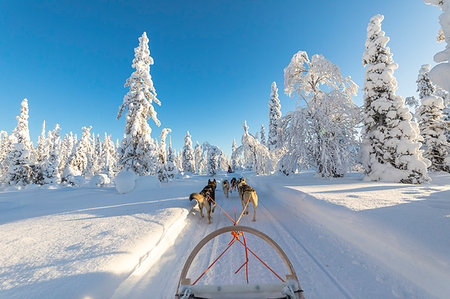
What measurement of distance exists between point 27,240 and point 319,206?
6.91m

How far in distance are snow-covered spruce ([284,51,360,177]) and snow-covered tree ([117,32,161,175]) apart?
1278 centimetres

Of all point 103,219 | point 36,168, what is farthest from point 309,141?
point 36,168

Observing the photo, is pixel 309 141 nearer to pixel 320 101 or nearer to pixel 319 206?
pixel 320 101

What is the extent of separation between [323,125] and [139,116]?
1581 cm

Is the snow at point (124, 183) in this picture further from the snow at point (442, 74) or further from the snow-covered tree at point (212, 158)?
the snow-covered tree at point (212, 158)

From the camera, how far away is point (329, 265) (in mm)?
2814

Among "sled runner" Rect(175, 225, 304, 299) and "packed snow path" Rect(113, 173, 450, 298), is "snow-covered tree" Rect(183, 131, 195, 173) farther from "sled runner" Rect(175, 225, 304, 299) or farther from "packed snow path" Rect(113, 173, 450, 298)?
"sled runner" Rect(175, 225, 304, 299)

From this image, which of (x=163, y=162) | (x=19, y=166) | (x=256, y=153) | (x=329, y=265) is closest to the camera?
(x=329, y=265)

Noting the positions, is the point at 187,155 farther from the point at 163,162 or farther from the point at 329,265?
the point at 329,265

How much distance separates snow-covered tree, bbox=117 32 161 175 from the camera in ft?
51.1

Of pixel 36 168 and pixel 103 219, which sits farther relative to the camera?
pixel 36 168

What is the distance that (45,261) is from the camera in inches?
97.8

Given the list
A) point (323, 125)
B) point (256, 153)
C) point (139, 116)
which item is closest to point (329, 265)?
point (323, 125)

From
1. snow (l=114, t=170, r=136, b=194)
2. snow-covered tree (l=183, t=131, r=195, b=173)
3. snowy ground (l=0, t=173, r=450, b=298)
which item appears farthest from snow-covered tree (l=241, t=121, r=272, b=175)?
snow-covered tree (l=183, t=131, r=195, b=173)
